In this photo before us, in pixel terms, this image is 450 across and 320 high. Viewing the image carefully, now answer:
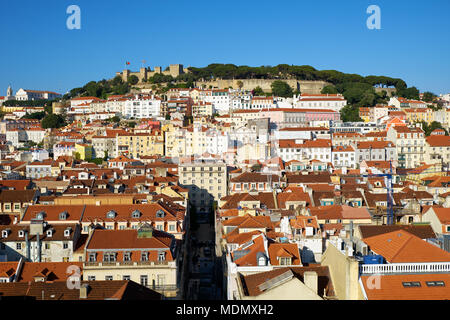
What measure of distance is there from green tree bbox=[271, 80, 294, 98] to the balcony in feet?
371

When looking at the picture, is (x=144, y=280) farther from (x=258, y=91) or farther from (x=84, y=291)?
(x=258, y=91)

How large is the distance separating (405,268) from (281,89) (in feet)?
374

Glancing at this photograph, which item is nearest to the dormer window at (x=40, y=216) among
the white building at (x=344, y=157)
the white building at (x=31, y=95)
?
the white building at (x=344, y=157)

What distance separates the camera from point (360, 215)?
31922 mm

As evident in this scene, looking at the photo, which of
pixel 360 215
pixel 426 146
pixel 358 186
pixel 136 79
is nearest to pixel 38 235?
pixel 360 215

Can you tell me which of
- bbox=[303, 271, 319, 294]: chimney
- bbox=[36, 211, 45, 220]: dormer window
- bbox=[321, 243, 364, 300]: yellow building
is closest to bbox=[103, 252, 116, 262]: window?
bbox=[36, 211, 45, 220]: dormer window

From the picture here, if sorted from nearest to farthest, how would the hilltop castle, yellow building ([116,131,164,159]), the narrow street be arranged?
the narrow street
yellow building ([116,131,164,159])
the hilltop castle

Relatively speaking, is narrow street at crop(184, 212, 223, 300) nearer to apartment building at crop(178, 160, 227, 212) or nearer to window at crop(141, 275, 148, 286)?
window at crop(141, 275, 148, 286)

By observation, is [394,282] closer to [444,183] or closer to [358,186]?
[358,186]

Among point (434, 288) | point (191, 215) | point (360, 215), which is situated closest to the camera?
point (434, 288)

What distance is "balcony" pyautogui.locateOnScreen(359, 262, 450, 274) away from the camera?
15.1 meters

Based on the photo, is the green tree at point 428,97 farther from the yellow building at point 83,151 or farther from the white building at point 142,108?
the yellow building at point 83,151

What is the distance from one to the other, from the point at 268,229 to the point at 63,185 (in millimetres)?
28157
